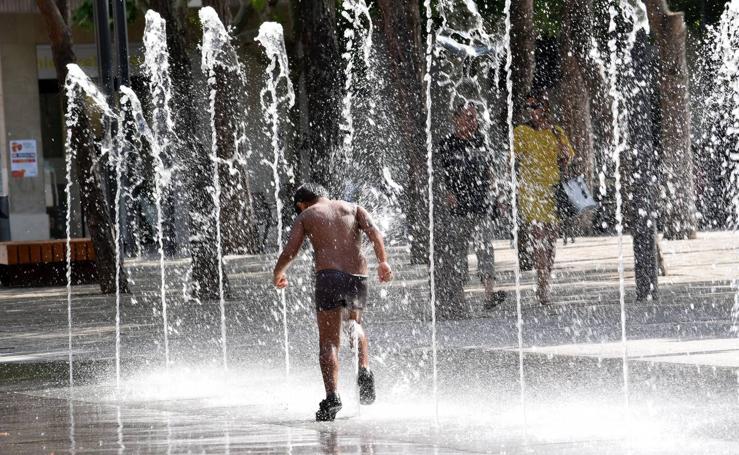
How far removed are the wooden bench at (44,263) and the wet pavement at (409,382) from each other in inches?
273

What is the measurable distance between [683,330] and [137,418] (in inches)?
169

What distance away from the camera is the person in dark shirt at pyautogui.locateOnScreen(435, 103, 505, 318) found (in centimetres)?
1408

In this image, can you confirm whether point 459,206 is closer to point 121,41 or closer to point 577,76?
point 121,41

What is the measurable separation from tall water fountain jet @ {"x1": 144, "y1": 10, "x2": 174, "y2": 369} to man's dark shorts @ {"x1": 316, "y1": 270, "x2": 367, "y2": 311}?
11.0 ft

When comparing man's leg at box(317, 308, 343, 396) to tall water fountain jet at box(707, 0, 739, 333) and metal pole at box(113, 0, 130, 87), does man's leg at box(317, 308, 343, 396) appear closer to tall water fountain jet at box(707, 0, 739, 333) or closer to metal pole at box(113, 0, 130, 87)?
metal pole at box(113, 0, 130, 87)

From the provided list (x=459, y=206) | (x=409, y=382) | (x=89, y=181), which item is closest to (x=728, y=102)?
(x=89, y=181)

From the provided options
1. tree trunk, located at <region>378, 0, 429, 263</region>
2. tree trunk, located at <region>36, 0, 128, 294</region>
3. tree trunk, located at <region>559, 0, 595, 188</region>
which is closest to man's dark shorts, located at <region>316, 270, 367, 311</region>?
tree trunk, located at <region>378, 0, 429, 263</region>

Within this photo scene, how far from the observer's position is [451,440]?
8172 mm

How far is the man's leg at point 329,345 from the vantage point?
9.21 m

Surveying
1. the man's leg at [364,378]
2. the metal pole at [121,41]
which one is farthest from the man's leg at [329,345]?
the metal pole at [121,41]

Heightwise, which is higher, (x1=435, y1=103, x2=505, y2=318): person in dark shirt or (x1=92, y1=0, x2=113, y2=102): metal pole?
(x1=92, y1=0, x2=113, y2=102): metal pole

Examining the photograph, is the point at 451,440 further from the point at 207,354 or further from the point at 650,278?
the point at 650,278

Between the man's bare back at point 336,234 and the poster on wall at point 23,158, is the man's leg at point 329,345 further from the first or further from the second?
the poster on wall at point 23,158

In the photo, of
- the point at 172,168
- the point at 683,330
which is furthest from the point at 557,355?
the point at 172,168
